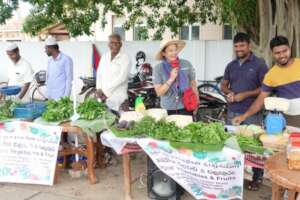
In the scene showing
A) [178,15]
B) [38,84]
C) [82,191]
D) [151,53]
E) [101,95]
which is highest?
[178,15]

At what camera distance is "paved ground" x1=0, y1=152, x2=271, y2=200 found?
14.0 ft

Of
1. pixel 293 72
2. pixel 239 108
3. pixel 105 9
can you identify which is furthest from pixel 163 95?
pixel 105 9

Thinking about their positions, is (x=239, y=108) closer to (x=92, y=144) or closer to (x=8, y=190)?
(x=92, y=144)

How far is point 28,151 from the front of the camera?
14.4 feet

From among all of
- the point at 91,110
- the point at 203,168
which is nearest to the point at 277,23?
the point at 91,110

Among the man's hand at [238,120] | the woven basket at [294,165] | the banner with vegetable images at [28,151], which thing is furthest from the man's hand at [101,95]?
the woven basket at [294,165]

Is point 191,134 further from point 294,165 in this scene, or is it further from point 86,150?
point 86,150

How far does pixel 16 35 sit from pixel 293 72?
2597cm

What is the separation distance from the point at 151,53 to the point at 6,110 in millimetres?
6150

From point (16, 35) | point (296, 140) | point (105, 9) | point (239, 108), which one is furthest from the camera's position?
point (16, 35)

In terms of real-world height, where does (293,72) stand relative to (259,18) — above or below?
below

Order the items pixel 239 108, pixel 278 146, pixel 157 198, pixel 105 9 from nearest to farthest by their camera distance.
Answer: pixel 278 146 → pixel 157 198 → pixel 239 108 → pixel 105 9

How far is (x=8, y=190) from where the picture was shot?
4.50 meters

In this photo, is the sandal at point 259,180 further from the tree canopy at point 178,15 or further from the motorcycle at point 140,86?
the tree canopy at point 178,15
